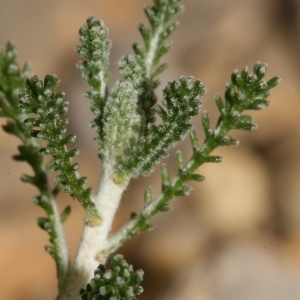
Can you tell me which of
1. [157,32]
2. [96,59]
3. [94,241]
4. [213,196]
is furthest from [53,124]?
[213,196]

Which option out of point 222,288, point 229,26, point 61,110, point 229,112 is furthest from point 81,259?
point 229,26

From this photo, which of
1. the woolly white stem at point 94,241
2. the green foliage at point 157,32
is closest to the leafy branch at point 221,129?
the woolly white stem at point 94,241

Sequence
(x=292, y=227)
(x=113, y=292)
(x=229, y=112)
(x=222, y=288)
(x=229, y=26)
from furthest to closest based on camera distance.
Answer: (x=229, y=26)
(x=292, y=227)
(x=222, y=288)
(x=229, y=112)
(x=113, y=292)

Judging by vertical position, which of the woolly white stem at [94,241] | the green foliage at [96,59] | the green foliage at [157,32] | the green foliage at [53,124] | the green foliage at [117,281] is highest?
the green foliage at [157,32]

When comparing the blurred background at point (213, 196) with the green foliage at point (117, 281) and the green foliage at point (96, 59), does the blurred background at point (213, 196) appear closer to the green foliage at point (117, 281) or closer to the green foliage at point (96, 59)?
the green foliage at point (96, 59)

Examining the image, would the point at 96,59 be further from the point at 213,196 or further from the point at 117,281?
the point at 213,196

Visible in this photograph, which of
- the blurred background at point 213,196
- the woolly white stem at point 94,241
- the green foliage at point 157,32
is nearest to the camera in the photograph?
the woolly white stem at point 94,241

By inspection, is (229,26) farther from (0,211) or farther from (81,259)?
(81,259)

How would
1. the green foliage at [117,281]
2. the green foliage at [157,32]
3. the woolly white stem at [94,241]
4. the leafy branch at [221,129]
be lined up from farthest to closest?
the green foliage at [157,32], the woolly white stem at [94,241], the leafy branch at [221,129], the green foliage at [117,281]
